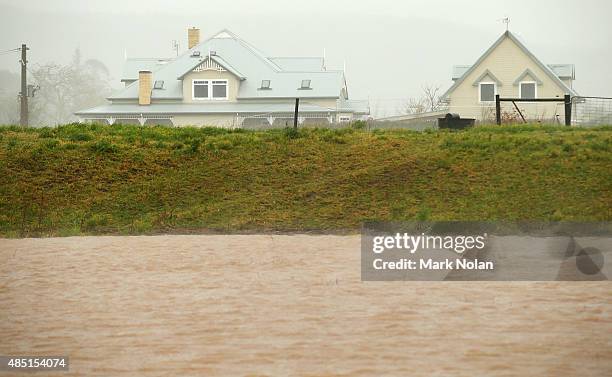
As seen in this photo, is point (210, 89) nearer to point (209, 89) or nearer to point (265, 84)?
point (209, 89)

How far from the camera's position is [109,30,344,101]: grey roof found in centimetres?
5256

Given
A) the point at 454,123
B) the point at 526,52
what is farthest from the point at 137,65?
the point at 454,123

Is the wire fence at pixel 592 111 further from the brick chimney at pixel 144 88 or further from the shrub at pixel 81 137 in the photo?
the brick chimney at pixel 144 88

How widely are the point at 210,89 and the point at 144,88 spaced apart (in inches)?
136

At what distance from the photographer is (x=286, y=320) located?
341 inches

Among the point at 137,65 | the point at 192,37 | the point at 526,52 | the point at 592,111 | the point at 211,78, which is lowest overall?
the point at 592,111

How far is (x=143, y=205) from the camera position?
18812 millimetres

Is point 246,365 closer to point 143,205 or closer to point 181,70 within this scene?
point 143,205

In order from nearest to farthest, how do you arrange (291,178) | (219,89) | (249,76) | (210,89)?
(291,178) → (210,89) → (219,89) → (249,76)

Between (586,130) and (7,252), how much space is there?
538 inches

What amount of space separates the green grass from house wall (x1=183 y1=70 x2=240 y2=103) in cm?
2872

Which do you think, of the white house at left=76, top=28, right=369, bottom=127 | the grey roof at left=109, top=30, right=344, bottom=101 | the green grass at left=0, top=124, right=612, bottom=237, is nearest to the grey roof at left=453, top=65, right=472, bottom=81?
the white house at left=76, top=28, right=369, bottom=127

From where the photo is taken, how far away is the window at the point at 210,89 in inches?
2052

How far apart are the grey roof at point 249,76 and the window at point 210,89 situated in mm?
838
